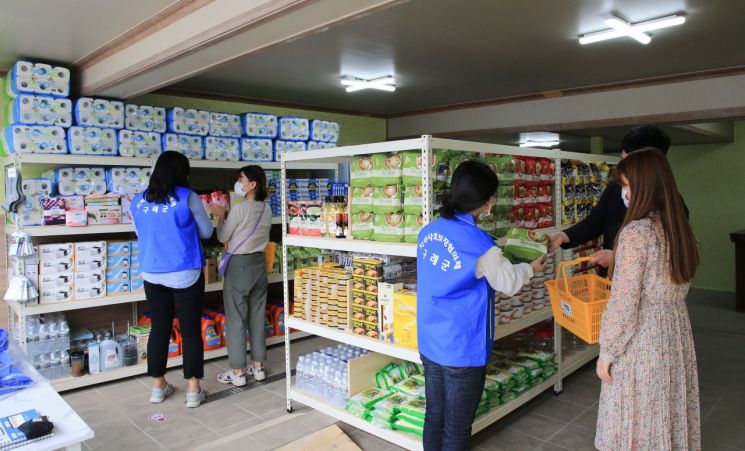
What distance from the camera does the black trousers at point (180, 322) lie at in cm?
389

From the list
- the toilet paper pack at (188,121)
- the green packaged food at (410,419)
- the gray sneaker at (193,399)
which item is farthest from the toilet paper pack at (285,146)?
the green packaged food at (410,419)

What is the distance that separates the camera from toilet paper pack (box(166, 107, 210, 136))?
16.2ft

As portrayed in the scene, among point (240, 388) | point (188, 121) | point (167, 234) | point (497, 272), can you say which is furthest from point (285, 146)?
point (497, 272)

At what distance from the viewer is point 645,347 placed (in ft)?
7.00

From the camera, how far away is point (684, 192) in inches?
392

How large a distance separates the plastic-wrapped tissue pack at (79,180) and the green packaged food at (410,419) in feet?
10.6

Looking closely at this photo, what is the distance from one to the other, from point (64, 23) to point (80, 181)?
1378mm

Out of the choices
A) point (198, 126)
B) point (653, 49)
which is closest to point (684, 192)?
point (653, 49)

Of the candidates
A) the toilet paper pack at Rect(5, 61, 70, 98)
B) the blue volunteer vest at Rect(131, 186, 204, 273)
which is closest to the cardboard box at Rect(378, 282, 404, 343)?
the blue volunteer vest at Rect(131, 186, 204, 273)

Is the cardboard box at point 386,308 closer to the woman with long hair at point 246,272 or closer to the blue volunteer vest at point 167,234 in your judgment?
the blue volunteer vest at point 167,234

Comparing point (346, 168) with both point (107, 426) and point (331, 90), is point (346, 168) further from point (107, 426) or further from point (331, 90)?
point (107, 426)

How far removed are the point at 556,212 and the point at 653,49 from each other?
7.44 feet

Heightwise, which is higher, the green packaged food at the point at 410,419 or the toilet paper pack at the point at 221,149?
the toilet paper pack at the point at 221,149

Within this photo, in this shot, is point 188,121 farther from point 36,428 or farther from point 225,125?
point 36,428
